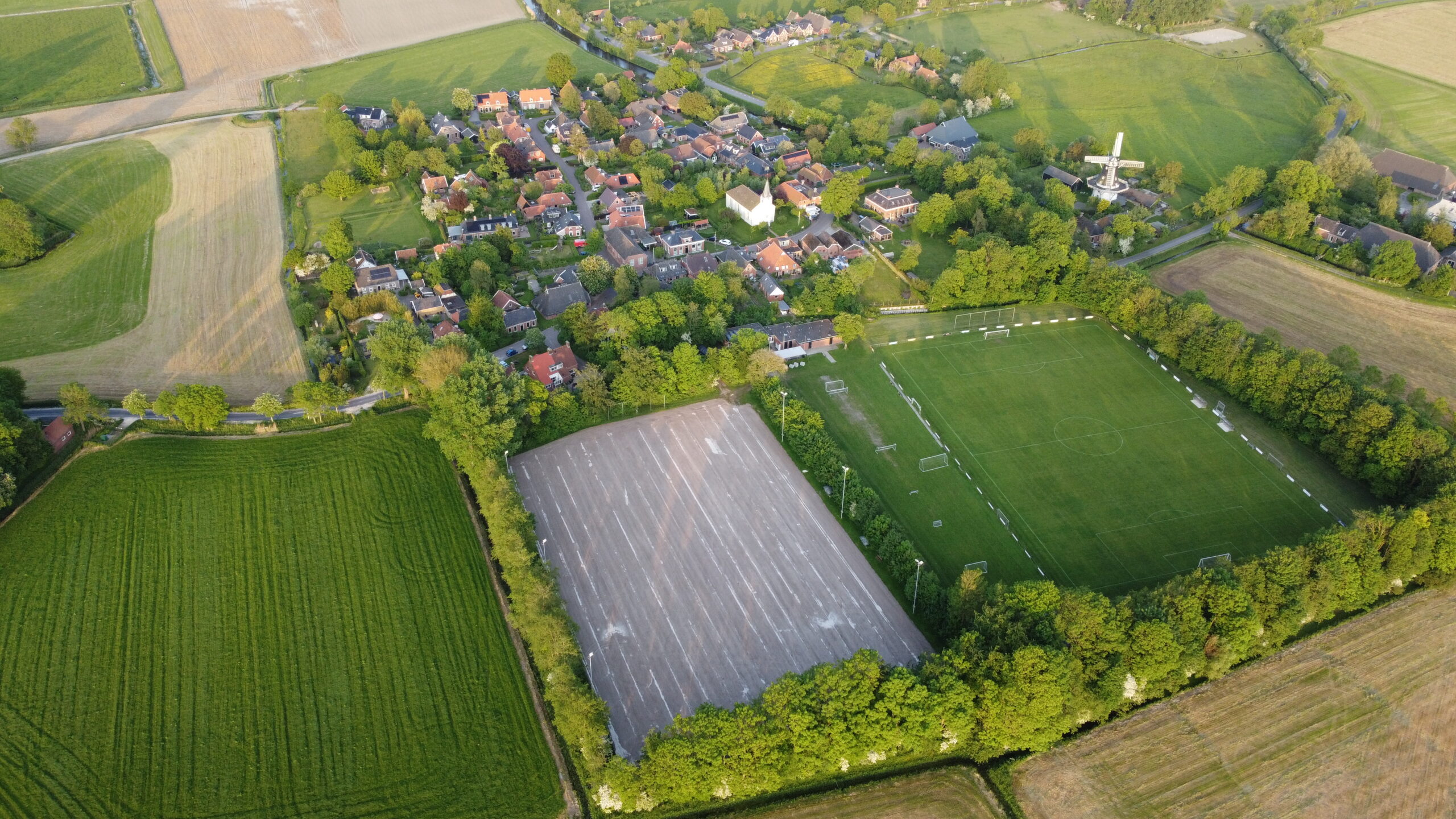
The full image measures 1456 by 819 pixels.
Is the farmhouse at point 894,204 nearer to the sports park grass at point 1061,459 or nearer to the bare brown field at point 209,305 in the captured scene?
the sports park grass at point 1061,459

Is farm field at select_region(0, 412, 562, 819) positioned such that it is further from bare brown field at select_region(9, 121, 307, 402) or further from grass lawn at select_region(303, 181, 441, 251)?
grass lawn at select_region(303, 181, 441, 251)

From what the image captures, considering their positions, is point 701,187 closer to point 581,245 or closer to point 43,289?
point 581,245

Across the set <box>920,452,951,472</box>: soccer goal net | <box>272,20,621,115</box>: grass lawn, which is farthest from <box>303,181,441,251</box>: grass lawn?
<box>920,452,951,472</box>: soccer goal net

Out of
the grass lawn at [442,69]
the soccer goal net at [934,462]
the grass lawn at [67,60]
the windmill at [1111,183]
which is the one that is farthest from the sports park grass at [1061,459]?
the grass lawn at [67,60]

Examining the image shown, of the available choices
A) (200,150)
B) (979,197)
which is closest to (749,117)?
(979,197)

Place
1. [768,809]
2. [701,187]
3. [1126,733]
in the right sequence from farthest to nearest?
[701,187]
[1126,733]
[768,809]

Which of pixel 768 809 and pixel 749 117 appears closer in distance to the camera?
pixel 768 809
